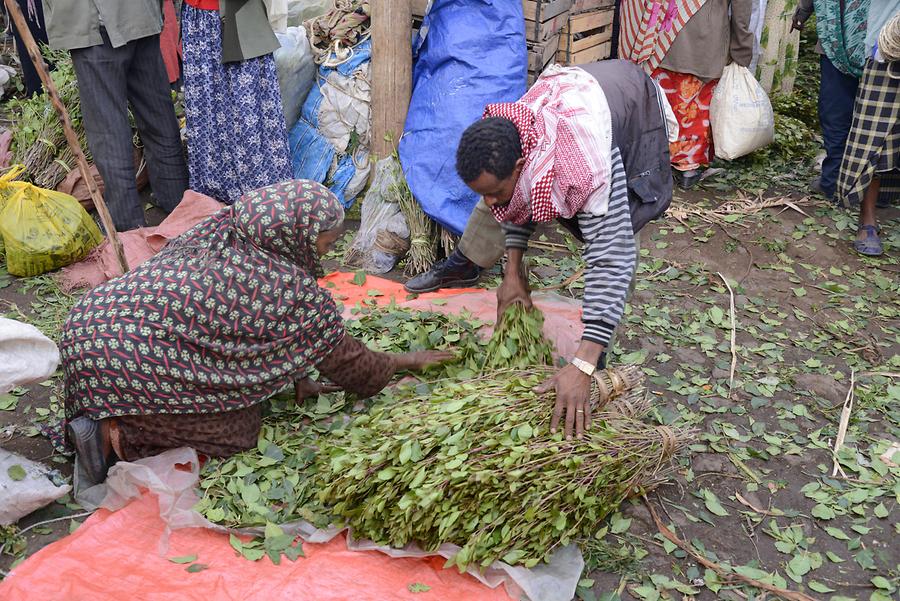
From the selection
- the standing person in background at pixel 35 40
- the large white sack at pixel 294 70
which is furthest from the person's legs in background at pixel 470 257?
the standing person in background at pixel 35 40

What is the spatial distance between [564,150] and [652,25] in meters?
3.28

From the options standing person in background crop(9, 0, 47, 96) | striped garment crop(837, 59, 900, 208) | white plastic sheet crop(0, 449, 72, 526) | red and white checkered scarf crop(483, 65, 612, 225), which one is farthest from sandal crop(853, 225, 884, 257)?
standing person in background crop(9, 0, 47, 96)

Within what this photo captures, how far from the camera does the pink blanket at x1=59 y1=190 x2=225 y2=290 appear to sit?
423cm

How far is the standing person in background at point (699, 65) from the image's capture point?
5203mm

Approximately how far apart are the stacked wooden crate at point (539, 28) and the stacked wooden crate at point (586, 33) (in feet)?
0.82

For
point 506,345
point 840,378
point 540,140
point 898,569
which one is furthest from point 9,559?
point 840,378

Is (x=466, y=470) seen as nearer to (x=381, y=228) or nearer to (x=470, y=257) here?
(x=470, y=257)

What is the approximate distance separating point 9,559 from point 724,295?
3430mm

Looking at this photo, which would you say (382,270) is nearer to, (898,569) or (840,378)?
(840,378)

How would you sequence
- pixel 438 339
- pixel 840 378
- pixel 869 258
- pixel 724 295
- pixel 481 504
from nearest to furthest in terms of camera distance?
pixel 481 504 → pixel 438 339 → pixel 840 378 → pixel 724 295 → pixel 869 258

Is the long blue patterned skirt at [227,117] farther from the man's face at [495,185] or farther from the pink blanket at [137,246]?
the man's face at [495,185]

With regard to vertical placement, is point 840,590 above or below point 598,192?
below

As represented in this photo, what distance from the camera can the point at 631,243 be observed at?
2.55 meters

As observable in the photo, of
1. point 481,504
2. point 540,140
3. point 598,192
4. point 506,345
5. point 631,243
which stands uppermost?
point 540,140
